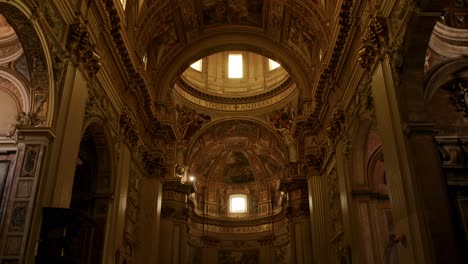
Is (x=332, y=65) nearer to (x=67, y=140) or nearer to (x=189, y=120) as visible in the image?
(x=67, y=140)

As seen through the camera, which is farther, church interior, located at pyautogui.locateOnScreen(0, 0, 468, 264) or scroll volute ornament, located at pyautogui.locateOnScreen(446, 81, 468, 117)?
scroll volute ornament, located at pyautogui.locateOnScreen(446, 81, 468, 117)

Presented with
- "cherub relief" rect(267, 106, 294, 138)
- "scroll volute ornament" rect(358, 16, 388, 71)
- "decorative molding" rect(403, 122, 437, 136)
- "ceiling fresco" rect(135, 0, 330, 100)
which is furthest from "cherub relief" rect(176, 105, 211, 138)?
"decorative molding" rect(403, 122, 437, 136)

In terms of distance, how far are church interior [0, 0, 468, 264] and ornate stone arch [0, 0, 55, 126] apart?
0.09ft

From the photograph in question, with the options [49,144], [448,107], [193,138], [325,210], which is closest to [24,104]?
[49,144]

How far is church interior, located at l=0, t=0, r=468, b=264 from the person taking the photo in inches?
309

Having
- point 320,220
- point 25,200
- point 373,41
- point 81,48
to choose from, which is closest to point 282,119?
point 320,220

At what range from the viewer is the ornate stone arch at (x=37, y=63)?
7945mm

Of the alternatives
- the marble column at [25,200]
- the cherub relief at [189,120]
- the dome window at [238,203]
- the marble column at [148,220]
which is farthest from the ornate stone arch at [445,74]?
the dome window at [238,203]

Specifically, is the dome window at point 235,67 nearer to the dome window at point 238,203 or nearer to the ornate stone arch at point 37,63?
the dome window at point 238,203

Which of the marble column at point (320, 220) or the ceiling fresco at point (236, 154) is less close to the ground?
the ceiling fresco at point (236, 154)

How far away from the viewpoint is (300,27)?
17.1 metres

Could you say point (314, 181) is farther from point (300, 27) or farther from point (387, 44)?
point (387, 44)

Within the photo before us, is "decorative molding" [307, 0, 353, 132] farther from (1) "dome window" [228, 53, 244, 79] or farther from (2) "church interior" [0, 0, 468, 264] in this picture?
(1) "dome window" [228, 53, 244, 79]

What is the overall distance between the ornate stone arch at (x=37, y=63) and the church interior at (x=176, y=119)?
28 millimetres
